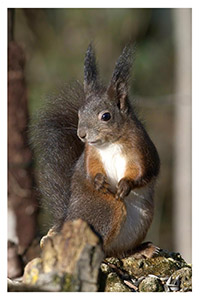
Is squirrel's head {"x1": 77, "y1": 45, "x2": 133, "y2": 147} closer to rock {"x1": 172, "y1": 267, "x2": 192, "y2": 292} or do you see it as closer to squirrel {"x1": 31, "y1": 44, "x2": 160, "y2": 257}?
squirrel {"x1": 31, "y1": 44, "x2": 160, "y2": 257}

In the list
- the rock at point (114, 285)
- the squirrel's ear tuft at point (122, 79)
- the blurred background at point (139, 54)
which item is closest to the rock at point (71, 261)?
the rock at point (114, 285)

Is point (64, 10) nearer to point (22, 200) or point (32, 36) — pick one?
point (32, 36)

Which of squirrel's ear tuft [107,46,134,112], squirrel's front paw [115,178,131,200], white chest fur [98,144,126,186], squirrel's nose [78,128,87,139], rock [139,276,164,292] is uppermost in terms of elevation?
squirrel's ear tuft [107,46,134,112]

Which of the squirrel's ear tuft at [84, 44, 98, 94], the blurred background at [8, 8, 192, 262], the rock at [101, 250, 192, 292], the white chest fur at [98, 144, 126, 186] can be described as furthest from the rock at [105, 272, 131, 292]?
the blurred background at [8, 8, 192, 262]

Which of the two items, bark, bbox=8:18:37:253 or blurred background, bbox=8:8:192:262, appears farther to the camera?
blurred background, bbox=8:8:192:262

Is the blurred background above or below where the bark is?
above

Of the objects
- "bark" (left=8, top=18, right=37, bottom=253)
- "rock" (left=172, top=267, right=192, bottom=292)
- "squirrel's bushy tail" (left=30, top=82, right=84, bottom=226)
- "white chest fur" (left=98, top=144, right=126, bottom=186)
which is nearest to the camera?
"rock" (left=172, top=267, right=192, bottom=292)

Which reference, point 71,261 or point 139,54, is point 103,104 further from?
point 139,54

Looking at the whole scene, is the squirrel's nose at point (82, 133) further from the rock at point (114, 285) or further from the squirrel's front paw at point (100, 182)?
the rock at point (114, 285)
